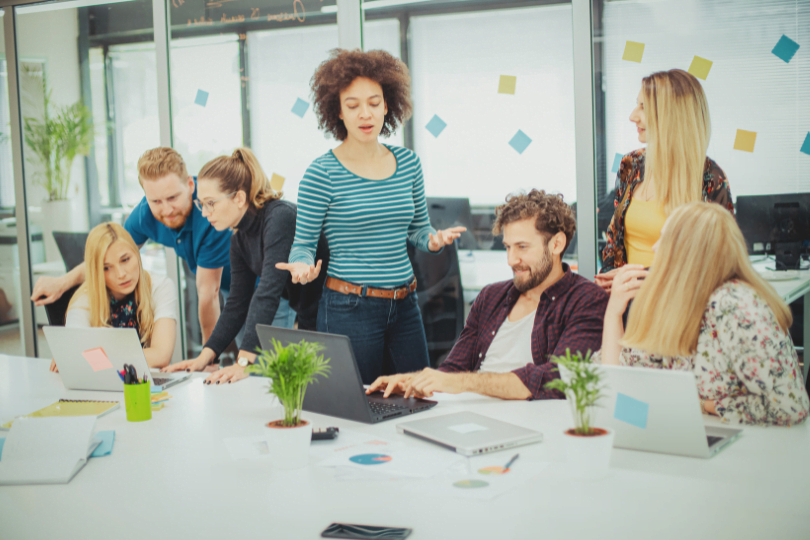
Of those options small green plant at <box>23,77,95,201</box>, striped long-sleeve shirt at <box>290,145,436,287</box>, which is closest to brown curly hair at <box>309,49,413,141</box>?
striped long-sleeve shirt at <box>290,145,436,287</box>

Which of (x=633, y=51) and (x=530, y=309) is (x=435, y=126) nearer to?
(x=633, y=51)

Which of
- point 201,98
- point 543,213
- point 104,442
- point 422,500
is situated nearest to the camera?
point 422,500

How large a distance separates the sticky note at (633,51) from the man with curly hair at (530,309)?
104cm

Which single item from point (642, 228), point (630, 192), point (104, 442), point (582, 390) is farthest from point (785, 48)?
point (104, 442)

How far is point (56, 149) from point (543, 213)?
3.20 meters

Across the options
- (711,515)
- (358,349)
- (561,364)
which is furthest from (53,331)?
(711,515)

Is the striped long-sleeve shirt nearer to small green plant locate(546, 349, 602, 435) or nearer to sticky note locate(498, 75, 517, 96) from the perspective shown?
sticky note locate(498, 75, 517, 96)

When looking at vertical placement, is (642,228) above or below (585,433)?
above

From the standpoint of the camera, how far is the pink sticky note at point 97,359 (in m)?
2.01

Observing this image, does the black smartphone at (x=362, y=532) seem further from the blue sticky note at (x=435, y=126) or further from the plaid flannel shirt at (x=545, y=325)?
the blue sticky note at (x=435, y=126)

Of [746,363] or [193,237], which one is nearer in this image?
[746,363]

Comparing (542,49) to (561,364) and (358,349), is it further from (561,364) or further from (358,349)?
(561,364)

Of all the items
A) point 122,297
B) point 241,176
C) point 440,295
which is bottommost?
point 440,295

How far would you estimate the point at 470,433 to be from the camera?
1477 millimetres
